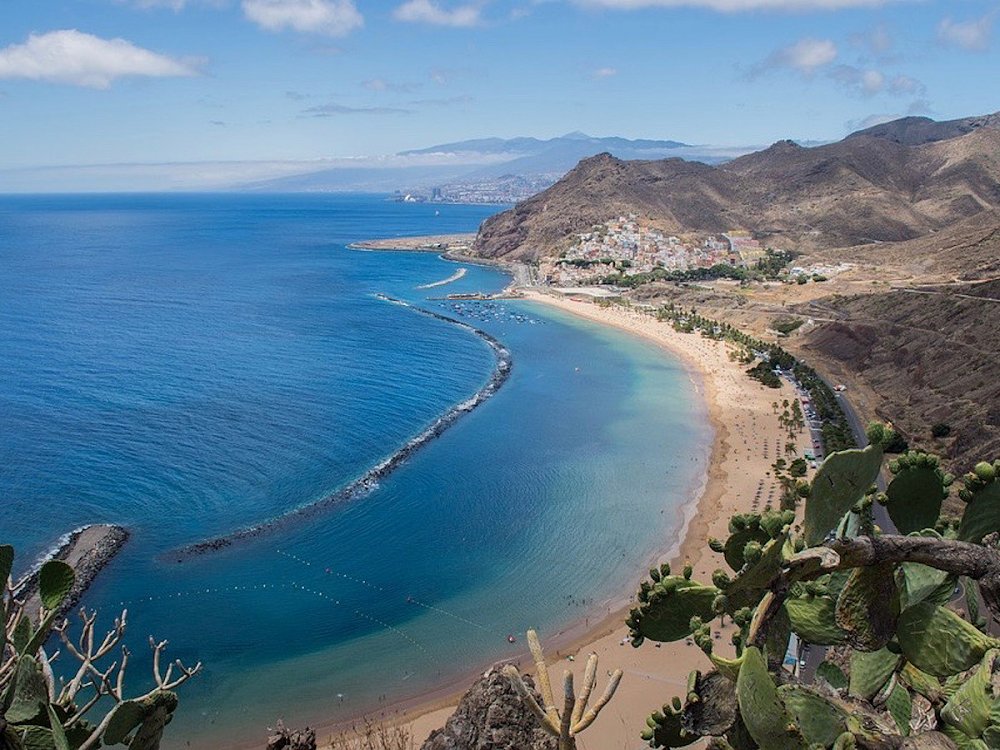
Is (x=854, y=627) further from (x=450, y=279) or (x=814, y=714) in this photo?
(x=450, y=279)

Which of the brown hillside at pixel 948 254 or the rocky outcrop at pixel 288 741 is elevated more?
the brown hillside at pixel 948 254

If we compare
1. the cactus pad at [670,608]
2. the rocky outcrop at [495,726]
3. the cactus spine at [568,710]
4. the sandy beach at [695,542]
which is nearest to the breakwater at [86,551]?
the sandy beach at [695,542]

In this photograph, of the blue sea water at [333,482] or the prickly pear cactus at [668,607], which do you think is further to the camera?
the blue sea water at [333,482]

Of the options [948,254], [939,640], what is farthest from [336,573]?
[948,254]

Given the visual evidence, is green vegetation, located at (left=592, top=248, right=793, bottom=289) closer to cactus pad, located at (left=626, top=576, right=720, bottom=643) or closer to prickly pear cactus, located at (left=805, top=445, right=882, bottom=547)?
cactus pad, located at (left=626, top=576, right=720, bottom=643)

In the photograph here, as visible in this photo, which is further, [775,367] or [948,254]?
[948,254]

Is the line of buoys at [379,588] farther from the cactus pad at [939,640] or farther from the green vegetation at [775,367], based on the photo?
the cactus pad at [939,640]

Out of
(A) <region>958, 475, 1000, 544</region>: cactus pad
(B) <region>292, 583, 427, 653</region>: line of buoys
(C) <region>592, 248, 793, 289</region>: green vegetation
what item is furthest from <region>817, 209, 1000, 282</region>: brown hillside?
(A) <region>958, 475, 1000, 544</region>: cactus pad
